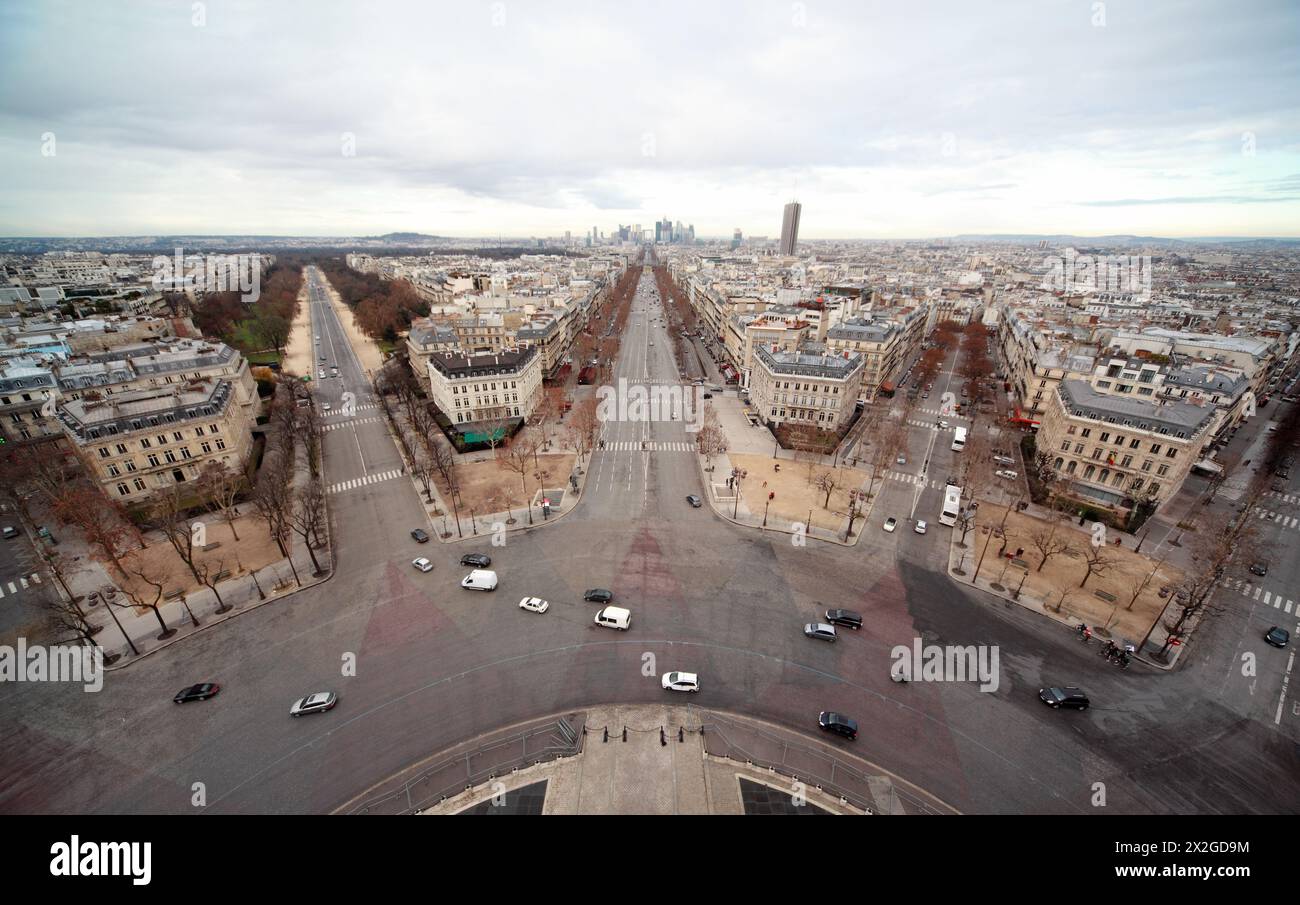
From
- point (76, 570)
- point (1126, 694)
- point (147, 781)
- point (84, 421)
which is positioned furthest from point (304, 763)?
point (1126, 694)

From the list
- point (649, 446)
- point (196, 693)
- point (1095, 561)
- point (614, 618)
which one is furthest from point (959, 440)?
point (196, 693)

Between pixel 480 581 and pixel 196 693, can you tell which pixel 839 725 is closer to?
pixel 480 581

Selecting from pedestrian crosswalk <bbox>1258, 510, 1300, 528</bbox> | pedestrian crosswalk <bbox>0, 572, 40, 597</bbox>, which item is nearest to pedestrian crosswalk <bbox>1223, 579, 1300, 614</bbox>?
pedestrian crosswalk <bbox>1258, 510, 1300, 528</bbox>

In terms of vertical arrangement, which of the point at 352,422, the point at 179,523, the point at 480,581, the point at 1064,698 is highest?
the point at 352,422

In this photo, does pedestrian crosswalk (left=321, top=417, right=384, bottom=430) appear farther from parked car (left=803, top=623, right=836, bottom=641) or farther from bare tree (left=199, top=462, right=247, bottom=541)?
parked car (left=803, top=623, right=836, bottom=641)

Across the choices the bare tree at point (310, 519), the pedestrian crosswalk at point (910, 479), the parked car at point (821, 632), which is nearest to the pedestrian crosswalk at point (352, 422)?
the bare tree at point (310, 519)
